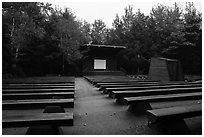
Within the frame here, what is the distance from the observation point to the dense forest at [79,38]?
18266 mm

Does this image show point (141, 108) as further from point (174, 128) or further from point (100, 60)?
point (100, 60)

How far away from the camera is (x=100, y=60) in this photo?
82.4 feet

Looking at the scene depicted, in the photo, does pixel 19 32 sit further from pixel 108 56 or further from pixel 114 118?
pixel 114 118

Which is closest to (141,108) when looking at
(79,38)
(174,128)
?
(174,128)

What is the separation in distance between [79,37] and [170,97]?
19124 millimetres

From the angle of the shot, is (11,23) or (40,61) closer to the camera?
(11,23)

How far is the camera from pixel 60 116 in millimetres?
2791

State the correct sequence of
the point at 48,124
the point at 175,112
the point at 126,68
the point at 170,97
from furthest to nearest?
1. the point at 126,68
2. the point at 170,97
3. the point at 175,112
4. the point at 48,124

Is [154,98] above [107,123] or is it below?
above

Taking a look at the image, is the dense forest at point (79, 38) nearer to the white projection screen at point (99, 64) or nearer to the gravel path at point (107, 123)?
the white projection screen at point (99, 64)

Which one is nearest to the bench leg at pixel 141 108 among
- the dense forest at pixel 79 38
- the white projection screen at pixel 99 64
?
the dense forest at pixel 79 38

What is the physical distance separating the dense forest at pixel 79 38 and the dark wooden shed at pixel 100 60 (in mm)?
1180

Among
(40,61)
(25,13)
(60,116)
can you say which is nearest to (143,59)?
(40,61)

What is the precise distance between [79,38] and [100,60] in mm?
4352
